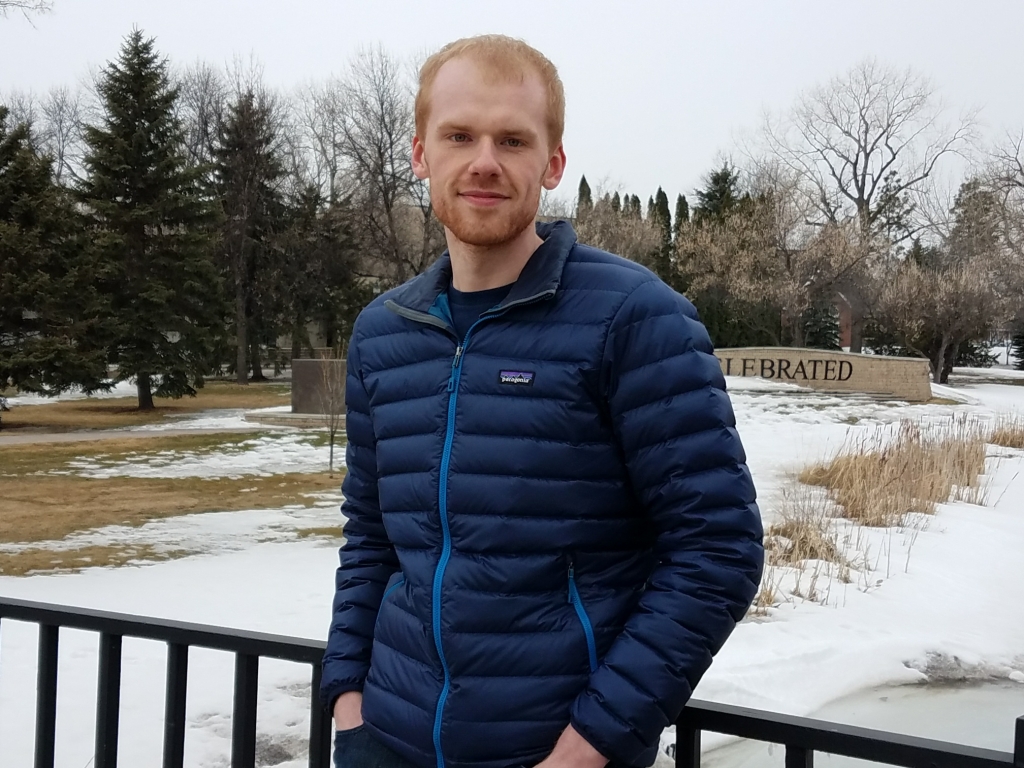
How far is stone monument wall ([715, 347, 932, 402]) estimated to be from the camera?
2625 centimetres

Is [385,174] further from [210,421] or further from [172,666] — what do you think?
[172,666]

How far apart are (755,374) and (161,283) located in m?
17.3

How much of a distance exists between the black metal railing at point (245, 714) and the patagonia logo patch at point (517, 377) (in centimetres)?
65

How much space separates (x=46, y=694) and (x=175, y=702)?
40 centimetres

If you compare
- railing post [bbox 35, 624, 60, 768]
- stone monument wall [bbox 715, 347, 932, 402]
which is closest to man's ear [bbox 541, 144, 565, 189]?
railing post [bbox 35, 624, 60, 768]

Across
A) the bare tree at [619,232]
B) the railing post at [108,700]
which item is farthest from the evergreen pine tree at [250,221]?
the railing post at [108,700]

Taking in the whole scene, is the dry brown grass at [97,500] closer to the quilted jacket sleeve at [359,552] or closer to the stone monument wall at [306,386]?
the stone monument wall at [306,386]

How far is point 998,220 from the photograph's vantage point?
139ft

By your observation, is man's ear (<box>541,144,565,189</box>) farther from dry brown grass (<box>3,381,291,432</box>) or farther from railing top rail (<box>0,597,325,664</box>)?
dry brown grass (<box>3,381,291,432</box>)

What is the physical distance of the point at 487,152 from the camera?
1.61 metres

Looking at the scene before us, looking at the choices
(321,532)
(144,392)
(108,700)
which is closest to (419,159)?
(108,700)

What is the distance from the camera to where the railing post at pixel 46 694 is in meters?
2.27

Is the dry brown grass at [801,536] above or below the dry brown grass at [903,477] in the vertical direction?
below

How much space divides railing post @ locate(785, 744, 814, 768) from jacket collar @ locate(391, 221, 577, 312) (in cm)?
87
